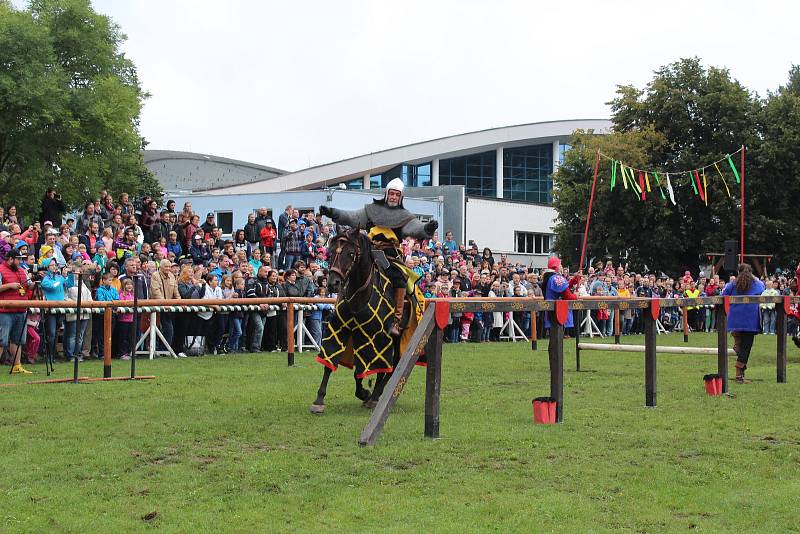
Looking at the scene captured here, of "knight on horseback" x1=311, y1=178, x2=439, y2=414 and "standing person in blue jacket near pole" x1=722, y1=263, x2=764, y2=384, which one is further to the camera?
"standing person in blue jacket near pole" x1=722, y1=263, x2=764, y2=384

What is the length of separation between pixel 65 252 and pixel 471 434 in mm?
13115

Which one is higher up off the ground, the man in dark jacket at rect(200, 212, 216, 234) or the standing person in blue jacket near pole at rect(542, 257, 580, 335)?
the man in dark jacket at rect(200, 212, 216, 234)

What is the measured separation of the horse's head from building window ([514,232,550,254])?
50.1m

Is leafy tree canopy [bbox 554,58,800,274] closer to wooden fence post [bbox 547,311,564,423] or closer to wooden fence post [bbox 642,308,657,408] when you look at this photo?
wooden fence post [bbox 642,308,657,408]

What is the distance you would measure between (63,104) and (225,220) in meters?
13.1

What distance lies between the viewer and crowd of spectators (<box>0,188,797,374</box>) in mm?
17703

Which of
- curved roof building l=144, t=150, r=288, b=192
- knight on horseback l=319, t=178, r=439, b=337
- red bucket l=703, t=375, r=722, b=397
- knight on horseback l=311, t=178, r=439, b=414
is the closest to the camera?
knight on horseback l=311, t=178, r=439, b=414

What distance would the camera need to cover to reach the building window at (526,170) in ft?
229

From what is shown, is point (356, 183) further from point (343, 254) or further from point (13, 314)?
point (343, 254)

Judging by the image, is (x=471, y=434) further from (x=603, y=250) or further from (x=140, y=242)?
(x=603, y=250)

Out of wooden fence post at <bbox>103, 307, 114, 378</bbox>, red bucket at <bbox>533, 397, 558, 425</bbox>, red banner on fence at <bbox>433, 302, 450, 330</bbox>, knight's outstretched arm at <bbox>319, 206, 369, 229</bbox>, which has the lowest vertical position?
red bucket at <bbox>533, 397, 558, 425</bbox>

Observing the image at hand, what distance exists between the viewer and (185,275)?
67.4 ft

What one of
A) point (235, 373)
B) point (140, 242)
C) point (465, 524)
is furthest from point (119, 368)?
point (465, 524)

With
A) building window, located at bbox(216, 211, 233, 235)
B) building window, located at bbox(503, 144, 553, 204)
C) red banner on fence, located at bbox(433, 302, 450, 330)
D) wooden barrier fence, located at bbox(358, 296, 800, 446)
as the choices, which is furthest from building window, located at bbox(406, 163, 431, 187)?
red banner on fence, located at bbox(433, 302, 450, 330)
